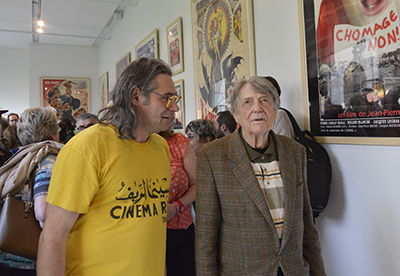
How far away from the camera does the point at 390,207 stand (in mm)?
1891

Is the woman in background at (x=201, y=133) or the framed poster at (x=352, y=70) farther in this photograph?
the woman in background at (x=201, y=133)

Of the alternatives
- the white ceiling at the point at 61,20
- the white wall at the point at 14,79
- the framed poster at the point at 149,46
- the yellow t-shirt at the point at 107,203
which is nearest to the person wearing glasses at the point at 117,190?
the yellow t-shirt at the point at 107,203

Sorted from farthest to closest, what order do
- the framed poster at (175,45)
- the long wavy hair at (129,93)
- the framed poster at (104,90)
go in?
the framed poster at (104,90)
the framed poster at (175,45)
the long wavy hair at (129,93)

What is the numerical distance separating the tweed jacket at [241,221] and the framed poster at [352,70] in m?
0.86

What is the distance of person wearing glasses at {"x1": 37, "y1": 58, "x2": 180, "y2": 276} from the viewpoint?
103 cm

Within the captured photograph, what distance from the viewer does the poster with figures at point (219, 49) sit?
3195 mm

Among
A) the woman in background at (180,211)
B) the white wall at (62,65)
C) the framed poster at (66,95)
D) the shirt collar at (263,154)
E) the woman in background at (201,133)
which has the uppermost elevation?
the white wall at (62,65)

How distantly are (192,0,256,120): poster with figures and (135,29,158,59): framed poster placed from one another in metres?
1.46

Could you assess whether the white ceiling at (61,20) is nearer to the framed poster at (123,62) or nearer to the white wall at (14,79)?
the white wall at (14,79)

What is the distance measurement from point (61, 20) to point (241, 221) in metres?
8.22

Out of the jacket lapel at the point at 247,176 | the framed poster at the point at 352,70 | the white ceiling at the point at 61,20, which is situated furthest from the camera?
the white ceiling at the point at 61,20

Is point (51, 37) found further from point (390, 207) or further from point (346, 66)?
point (390, 207)

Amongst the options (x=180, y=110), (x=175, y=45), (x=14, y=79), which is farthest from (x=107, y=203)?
(x=14, y=79)

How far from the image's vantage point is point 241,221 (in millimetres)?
1369
